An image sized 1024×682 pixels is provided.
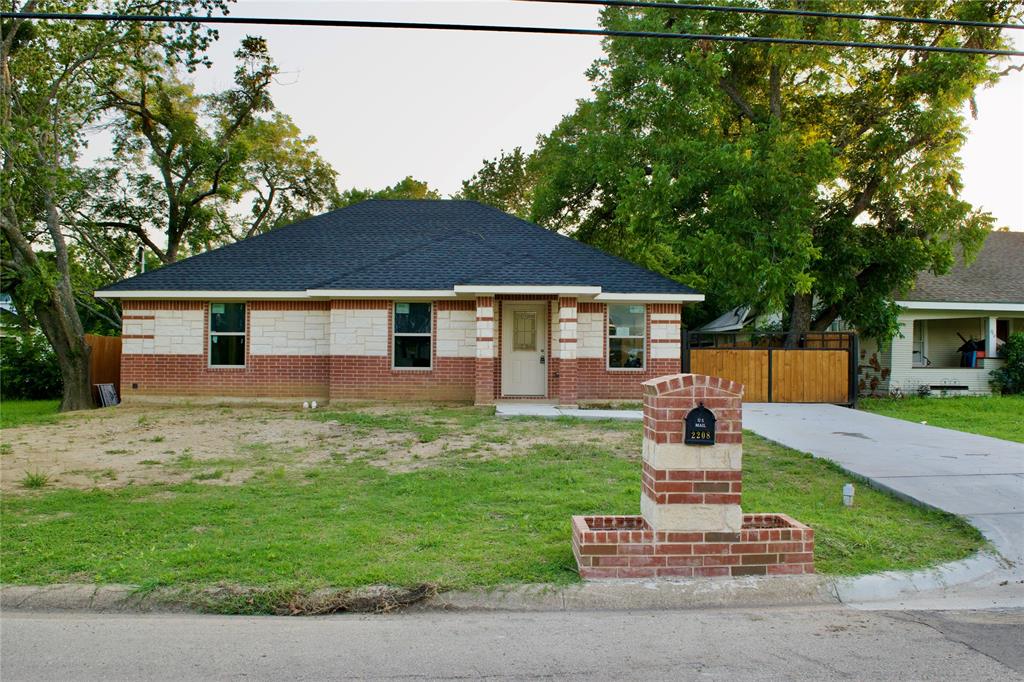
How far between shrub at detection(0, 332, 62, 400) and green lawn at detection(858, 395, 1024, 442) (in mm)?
26074

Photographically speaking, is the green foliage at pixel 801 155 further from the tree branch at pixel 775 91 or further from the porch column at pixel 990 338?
the porch column at pixel 990 338

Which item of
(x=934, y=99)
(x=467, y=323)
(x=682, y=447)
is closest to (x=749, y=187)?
(x=934, y=99)

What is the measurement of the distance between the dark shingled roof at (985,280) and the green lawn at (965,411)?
3.24m

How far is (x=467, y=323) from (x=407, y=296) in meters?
1.59

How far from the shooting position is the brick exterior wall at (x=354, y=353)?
16.8 metres

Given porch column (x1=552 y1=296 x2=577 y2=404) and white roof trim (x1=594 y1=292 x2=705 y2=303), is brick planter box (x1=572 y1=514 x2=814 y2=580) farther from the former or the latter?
white roof trim (x1=594 y1=292 x2=705 y2=303)

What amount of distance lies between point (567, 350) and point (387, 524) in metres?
10.3

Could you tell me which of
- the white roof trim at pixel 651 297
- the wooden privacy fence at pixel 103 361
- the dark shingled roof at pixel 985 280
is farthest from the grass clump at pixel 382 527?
the dark shingled roof at pixel 985 280

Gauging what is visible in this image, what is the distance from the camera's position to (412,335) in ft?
55.9

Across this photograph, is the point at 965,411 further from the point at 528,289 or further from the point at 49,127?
the point at 49,127

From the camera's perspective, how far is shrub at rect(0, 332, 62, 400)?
24.2 m

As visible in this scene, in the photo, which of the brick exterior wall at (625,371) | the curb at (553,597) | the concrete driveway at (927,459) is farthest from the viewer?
the brick exterior wall at (625,371)

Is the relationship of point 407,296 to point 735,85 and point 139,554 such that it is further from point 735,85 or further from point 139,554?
point 735,85

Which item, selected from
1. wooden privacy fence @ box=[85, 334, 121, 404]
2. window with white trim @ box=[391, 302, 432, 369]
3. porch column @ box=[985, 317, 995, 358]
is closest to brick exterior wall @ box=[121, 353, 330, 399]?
window with white trim @ box=[391, 302, 432, 369]
